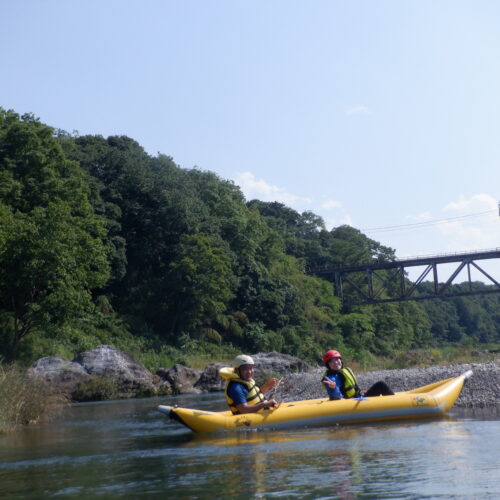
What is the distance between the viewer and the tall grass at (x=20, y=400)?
16.3 m

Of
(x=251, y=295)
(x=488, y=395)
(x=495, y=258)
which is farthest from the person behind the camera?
(x=495, y=258)

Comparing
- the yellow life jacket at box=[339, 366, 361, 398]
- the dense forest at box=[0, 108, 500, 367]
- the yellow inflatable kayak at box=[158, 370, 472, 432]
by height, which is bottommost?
the yellow inflatable kayak at box=[158, 370, 472, 432]

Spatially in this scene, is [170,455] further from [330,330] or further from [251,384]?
[330,330]

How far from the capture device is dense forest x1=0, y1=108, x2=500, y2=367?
112ft

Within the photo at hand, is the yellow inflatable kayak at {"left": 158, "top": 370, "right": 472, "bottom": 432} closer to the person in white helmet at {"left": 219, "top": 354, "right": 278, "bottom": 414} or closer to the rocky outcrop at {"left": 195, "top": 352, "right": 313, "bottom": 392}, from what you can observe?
the person in white helmet at {"left": 219, "top": 354, "right": 278, "bottom": 414}

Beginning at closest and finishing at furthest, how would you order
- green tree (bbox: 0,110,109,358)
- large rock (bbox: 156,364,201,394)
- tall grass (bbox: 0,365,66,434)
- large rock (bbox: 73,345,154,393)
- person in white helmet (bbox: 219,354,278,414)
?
person in white helmet (bbox: 219,354,278,414)
tall grass (bbox: 0,365,66,434)
large rock (bbox: 73,345,154,393)
large rock (bbox: 156,364,201,394)
green tree (bbox: 0,110,109,358)

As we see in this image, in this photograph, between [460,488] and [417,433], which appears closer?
[460,488]

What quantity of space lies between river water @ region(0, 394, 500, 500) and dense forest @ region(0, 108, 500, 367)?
18215 mm

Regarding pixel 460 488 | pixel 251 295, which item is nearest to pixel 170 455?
pixel 460 488

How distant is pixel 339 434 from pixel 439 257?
52.6 metres

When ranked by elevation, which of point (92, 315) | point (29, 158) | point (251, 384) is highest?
point (29, 158)

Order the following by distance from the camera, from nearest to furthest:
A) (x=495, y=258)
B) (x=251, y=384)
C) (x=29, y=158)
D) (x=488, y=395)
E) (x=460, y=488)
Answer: (x=460, y=488) → (x=251, y=384) → (x=488, y=395) → (x=29, y=158) → (x=495, y=258)

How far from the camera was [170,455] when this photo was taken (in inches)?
495

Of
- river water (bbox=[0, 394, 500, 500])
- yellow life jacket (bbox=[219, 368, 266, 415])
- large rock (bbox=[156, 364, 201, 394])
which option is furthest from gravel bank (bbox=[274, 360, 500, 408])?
large rock (bbox=[156, 364, 201, 394])
